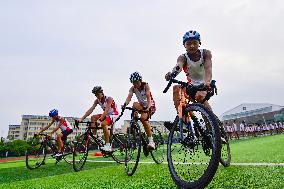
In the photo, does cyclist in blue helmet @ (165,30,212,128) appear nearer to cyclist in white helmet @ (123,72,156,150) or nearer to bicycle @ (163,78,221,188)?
bicycle @ (163,78,221,188)

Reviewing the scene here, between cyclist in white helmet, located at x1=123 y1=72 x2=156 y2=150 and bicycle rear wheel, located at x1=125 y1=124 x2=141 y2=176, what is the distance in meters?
0.52

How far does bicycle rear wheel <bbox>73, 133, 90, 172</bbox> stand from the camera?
8398 mm

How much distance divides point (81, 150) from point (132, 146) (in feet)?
10.1

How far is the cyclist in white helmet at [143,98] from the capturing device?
22.3ft

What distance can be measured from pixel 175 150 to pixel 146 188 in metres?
0.78

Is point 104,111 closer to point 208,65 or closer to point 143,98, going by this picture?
point 143,98

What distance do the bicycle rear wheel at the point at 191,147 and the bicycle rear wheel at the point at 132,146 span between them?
2.02m

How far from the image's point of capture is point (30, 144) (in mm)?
12000

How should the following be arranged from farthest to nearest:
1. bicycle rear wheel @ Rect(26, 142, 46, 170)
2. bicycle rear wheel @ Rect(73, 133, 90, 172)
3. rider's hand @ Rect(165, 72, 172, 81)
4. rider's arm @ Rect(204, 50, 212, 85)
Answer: bicycle rear wheel @ Rect(26, 142, 46, 170)
bicycle rear wheel @ Rect(73, 133, 90, 172)
rider's arm @ Rect(204, 50, 212, 85)
rider's hand @ Rect(165, 72, 172, 81)

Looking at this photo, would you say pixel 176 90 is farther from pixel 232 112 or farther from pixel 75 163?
pixel 232 112

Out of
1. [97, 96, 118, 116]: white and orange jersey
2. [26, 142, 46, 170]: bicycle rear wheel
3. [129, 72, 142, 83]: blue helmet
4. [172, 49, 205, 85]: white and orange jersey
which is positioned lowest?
[26, 142, 46, 170]: bicycle rear wheel

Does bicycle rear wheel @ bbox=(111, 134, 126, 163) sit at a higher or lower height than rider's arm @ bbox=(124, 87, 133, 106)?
lower

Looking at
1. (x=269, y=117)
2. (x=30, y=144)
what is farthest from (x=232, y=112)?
(x=30, y=144)

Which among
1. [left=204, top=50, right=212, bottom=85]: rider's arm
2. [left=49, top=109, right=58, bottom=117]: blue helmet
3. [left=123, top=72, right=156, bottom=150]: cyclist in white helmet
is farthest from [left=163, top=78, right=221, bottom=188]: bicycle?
[left=49, top=109, right=58, bottom=117]: blue helmet
